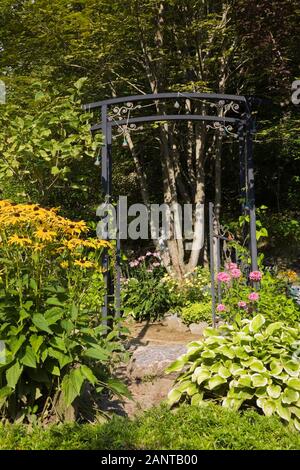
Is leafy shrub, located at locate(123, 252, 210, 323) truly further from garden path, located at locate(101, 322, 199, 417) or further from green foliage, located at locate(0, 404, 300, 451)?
green foliage, located at locate(0, 404, 300, 451)

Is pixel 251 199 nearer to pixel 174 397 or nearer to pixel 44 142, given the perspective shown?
pixel 44 142

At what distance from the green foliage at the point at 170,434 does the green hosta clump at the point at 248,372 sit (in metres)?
0.13

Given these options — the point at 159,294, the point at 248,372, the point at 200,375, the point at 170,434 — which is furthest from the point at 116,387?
the point at 159,294

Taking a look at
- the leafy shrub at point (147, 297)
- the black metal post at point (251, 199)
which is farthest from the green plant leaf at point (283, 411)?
the leafy shrub at point (147, 297)

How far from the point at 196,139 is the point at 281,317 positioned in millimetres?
3650

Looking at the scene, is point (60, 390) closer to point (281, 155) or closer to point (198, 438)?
point (198, 438)

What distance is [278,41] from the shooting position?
515 centimetres

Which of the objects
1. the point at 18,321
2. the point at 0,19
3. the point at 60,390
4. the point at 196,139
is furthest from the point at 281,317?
the point at 0,19

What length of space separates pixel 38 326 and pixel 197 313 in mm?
3252

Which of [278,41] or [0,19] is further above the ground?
[0,19]

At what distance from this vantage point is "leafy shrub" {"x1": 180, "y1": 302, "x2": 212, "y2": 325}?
5.32 meters

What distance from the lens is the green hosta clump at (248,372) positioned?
2.64m

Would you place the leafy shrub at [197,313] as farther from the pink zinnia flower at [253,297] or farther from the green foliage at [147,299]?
the pink zinnia flower at [253,297]

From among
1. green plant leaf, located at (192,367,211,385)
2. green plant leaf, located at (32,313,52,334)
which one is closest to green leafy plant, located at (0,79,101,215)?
green plant leaf, located at (32,313,52,334)
